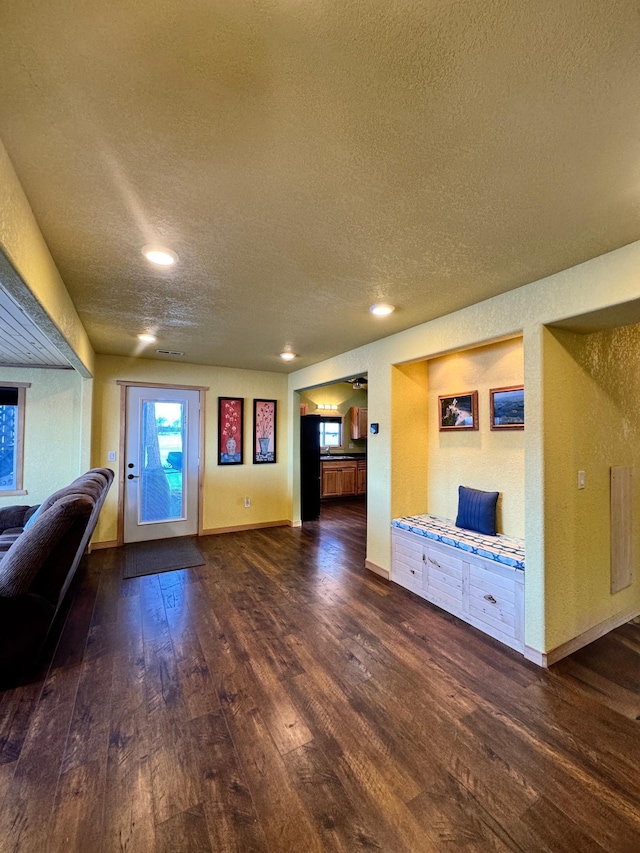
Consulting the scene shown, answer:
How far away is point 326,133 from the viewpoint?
122 cm

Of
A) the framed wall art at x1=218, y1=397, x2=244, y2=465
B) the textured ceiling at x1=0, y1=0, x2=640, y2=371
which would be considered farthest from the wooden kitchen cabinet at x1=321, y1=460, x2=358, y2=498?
the textured ceiling at x1=0, y1=0, x2=640, y2=371

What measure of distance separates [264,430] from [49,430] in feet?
9.15

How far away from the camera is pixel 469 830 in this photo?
130 cm

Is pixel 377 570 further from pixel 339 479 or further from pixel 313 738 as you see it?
pixel 339 479

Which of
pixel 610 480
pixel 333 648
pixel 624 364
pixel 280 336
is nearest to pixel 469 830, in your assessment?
pixel 333 648

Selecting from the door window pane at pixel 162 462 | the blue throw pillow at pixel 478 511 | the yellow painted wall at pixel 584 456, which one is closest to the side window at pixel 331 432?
the door window pane at pixel 162 462

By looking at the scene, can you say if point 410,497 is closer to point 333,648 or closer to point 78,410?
point 333,648

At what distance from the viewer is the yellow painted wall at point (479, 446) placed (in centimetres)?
301

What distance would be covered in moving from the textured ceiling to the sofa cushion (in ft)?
4.92

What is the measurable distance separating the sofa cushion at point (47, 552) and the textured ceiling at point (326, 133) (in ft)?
4.92

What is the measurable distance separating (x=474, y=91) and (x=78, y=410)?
16.5ft

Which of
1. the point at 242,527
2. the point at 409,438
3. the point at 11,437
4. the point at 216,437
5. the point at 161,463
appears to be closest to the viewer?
the point at 409,438

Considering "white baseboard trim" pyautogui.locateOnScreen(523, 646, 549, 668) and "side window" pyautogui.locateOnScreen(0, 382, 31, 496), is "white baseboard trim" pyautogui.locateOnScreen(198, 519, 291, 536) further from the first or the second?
"white baseboard trim" pyautogui.locateOnScreen(523, 646, 549, 668)

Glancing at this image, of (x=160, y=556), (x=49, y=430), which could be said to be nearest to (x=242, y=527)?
(x=160, y=556)
